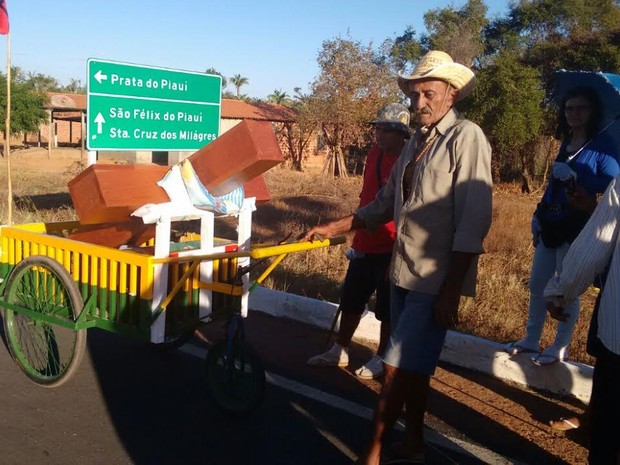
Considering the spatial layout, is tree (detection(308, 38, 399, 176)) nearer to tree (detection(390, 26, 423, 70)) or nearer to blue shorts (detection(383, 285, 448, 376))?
tree (detection(390, 26, 423, 70))

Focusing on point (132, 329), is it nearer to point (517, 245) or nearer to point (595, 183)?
point (595, 183)

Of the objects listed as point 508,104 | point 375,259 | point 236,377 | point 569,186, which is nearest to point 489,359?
point 375,259

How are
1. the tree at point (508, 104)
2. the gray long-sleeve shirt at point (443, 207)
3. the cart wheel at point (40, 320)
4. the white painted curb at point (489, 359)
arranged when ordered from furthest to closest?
the tree at point (508, 104) → the white painted curb at point (489, 359) → the cart wheel at point (40, 320) → the gray long-sleeve shirt at point (443, 207)

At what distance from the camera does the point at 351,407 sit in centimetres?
427

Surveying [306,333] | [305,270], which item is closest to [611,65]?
[305,270]

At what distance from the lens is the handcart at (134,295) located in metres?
4.02

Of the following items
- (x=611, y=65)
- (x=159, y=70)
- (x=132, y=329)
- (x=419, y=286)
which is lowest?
(x=132, y=329)

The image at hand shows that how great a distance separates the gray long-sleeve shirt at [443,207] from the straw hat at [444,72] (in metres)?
0.14

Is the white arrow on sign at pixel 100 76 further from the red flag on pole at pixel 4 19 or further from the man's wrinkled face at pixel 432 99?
the red flag on pole at pixel 4 19

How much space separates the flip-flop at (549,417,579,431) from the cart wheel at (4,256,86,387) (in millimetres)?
2797

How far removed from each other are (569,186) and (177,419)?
8.53ft

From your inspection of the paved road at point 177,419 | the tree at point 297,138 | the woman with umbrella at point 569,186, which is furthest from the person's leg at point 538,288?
the tree at point 297,138

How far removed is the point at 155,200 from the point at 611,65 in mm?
18823

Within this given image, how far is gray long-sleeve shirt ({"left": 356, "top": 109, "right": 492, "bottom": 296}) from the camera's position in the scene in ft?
10.0
